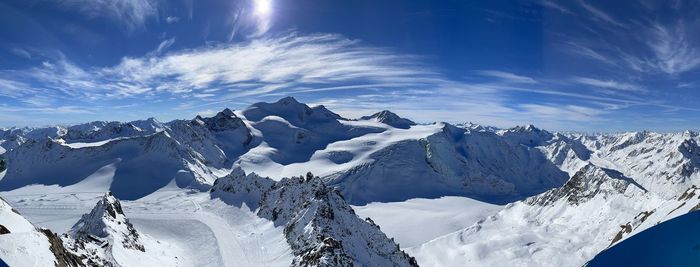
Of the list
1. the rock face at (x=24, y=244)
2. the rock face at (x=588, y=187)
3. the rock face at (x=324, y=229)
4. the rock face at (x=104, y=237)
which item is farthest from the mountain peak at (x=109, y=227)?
the rock face at (x=588, y=187)

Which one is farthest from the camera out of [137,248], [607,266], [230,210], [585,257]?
[230,210]

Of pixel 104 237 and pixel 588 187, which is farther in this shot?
pixel 588 187

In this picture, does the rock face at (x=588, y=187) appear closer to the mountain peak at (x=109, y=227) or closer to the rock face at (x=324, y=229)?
the rock face at (x=324, y=229)

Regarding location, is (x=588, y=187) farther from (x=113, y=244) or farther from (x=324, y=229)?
(x=113, y=244)

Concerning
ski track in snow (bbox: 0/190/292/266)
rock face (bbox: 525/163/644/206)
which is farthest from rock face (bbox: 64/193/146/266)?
rock face (bbox: 525/163/644/206)

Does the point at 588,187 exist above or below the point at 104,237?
below

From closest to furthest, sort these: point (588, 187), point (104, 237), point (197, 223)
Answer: point (104, 237) < point (197, 223) < point (588, 187)

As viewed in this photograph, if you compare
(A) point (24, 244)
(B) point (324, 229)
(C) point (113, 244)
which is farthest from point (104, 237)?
(A) point (24, 244)

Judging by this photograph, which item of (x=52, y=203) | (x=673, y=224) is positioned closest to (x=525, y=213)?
(x=673, y=224)

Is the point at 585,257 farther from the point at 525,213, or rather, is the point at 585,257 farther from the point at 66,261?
the point at 66,261
